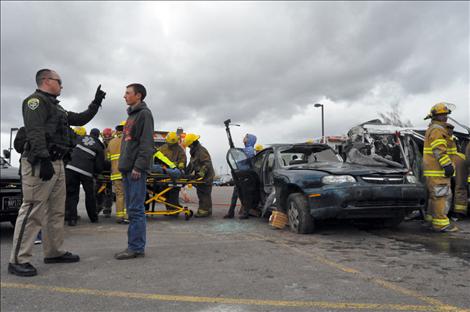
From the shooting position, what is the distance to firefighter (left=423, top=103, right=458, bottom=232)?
227 inches

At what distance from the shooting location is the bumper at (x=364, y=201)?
5.14 metres

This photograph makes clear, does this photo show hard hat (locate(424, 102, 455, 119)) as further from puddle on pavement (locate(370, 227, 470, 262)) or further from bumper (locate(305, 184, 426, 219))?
puddle on pavement (locate(370, 227, 470, 262))

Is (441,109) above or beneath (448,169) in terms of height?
above

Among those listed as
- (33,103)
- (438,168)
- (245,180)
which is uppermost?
(33,103)

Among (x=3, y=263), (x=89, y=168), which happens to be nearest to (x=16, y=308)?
(x=3, y=263)

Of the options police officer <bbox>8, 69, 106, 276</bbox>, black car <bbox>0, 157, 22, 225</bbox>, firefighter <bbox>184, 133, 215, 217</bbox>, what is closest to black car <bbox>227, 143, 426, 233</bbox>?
firefighter <bbox>184, 133, 215, 217</bbox>

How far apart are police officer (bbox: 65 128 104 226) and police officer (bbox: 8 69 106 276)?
2.85 metres

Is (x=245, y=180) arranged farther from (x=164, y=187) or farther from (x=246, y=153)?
(x=164, y=187)

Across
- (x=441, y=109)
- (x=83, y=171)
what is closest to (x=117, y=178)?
(x=83, y=171)

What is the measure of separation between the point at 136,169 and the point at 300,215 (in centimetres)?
255

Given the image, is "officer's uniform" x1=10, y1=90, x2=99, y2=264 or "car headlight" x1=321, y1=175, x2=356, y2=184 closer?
"officer's uniform" x1=10, y1=90, x2=99, y2=264

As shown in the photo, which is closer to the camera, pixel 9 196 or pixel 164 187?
pixel 9 196

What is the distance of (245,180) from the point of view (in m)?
7.24

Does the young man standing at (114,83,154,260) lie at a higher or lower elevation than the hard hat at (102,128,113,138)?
lower
